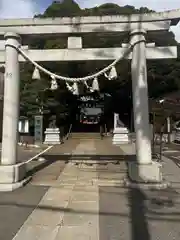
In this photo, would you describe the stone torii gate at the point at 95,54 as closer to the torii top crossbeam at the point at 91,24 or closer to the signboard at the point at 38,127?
the torii top crossbeam at the point at 91,24

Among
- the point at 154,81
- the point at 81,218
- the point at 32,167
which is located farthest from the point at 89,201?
the point at 154,81

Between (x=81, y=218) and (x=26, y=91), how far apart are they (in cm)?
2038

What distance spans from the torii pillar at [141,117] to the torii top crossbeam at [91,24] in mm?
296

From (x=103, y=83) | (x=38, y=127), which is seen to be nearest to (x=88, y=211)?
(x=38, y=127)

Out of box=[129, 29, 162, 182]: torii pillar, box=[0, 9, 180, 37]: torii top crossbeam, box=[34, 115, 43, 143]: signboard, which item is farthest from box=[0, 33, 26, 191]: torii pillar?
box=[34, 115, 43, 143]: signboard

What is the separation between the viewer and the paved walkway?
391 cm

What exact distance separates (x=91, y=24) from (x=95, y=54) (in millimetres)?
760

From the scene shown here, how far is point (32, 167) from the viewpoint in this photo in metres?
9.40

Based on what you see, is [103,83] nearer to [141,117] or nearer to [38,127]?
[38,127]

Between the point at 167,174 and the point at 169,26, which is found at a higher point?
the point at 169,26

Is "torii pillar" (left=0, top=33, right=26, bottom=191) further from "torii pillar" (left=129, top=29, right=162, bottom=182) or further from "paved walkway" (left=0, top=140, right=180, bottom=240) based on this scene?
"torii pillar" (left=129, top=29, right=162, bottom=182)

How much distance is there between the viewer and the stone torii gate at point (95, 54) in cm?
671

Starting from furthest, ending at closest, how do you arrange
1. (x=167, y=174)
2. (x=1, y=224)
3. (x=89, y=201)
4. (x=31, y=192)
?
(x=167, y=174) → (x=31, y=192) → (x=89, y=201) → (x=1, y=224)

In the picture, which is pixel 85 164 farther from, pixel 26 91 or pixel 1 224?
pixel 26 91
